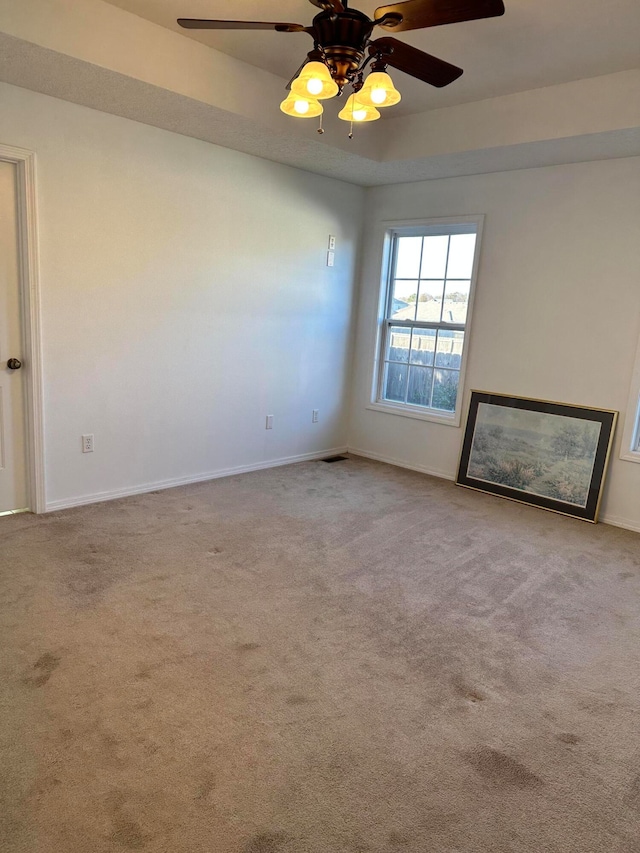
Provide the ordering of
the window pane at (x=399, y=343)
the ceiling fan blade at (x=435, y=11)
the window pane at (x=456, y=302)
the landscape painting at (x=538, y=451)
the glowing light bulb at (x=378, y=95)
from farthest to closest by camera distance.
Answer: the window pane at (x=399, y=343), the window pane at (x=456, y=302), the landscape painting at (x=538, y=451), the glowing light bulb at (x=378, y=95), the ceiling fan blade at (x=435, y=11)

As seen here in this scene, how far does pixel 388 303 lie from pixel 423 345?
0.56 metres

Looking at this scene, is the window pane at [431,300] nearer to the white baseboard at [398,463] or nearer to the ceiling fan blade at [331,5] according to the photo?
the white baseboard at [398,463]

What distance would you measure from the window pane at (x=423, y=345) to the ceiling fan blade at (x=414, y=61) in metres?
2.64

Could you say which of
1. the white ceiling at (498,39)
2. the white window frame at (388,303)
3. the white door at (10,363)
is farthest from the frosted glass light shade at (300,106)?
the white window frame at (388,303)

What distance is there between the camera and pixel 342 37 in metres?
1.99

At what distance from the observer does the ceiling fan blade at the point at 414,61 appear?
2.12 m

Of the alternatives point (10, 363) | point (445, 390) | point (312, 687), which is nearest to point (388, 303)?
point (445, 390)

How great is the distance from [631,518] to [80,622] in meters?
3.51

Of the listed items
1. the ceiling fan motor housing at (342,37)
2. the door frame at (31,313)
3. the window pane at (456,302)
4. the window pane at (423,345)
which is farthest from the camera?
the window pane at (423,345)

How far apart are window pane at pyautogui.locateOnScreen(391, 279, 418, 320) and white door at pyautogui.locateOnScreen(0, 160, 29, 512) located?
311 centimetres

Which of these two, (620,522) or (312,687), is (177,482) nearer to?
(312,687)

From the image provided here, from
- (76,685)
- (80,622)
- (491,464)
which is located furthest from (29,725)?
(491,464)

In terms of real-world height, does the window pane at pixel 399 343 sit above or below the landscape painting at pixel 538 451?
above

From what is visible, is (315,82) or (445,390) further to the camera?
(445,390)
